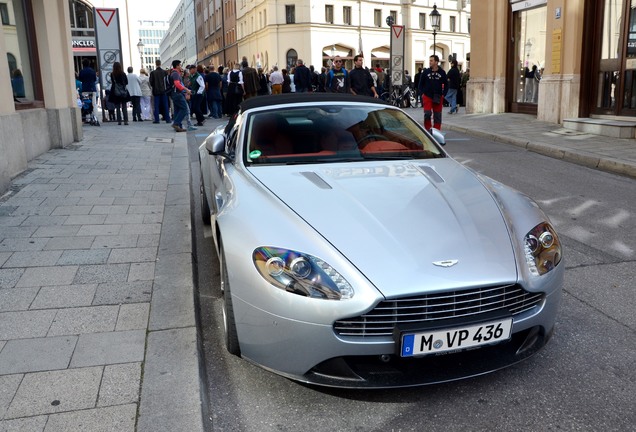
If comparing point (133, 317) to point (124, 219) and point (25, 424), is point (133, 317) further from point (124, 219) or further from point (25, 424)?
point (124, 219)

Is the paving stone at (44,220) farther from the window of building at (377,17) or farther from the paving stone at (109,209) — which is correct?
the window of building at (377,17)

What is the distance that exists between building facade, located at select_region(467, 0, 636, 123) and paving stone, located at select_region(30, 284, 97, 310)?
13.3m

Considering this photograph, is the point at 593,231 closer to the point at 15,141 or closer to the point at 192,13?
the point at 15,141

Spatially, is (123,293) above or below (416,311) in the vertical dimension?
below

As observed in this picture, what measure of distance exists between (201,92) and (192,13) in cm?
10574

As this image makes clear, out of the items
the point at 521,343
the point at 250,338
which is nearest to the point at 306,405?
the point at 250,338

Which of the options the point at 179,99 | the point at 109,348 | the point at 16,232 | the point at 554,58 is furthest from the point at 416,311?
the point at 554,58

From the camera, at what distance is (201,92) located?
17188 millimetres

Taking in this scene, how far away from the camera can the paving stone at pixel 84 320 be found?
3430 mm

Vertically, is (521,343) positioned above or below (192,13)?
below

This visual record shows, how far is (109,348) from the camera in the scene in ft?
10.5

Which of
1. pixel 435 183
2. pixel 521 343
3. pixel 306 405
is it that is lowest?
pixel 306 405

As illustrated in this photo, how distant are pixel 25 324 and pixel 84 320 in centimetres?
34

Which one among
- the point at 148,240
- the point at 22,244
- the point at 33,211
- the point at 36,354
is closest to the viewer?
the point at 36,354
